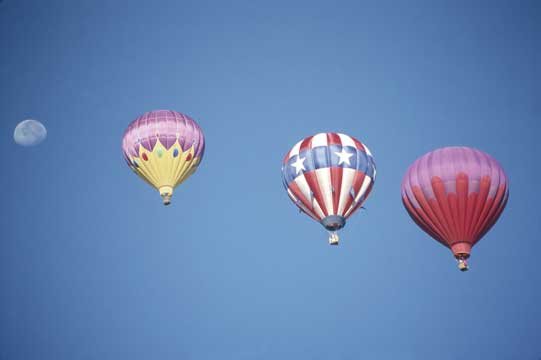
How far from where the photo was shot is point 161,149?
2800 cm

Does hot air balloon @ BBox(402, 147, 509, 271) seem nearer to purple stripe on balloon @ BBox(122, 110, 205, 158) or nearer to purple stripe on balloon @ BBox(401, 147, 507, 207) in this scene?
purple stripe on balloon @ BBox(401, 147, 507, 207)

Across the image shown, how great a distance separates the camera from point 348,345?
6256 centimetres

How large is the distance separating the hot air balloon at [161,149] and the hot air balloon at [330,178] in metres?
4.32

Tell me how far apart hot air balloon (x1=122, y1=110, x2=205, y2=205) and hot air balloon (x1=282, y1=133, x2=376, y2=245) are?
4324mm

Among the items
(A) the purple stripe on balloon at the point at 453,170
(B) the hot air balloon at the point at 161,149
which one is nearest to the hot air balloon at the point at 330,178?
(A) the purple stripe on balloon at the point at 453,170

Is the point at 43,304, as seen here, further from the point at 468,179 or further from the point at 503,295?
the point at 468,179

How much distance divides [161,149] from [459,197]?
33.2ft

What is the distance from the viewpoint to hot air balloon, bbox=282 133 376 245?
82.2 feet

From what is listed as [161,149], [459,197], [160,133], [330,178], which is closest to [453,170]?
[459,197]

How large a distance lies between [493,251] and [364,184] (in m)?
41.5

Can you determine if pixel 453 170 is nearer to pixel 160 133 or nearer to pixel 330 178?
pixel 330 178

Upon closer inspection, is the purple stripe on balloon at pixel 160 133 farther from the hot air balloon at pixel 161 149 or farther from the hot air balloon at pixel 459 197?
the hot air balloon at pixel 459 197

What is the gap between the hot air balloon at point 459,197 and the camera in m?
24.7

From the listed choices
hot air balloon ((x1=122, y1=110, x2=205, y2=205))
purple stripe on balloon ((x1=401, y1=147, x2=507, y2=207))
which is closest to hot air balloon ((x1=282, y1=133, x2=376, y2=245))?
purple stripe on balloon ((x1=401, y1=147, x2=507, y2=207))
